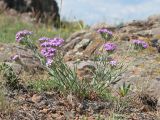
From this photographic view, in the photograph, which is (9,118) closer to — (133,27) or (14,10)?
(133,27)

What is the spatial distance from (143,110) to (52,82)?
105 centimetres

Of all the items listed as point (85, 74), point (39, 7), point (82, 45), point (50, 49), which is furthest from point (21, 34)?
point (39, 7)

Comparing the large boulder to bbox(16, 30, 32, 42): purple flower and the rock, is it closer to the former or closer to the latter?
the rock

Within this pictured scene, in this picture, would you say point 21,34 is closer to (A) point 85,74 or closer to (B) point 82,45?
(A) point 85,74

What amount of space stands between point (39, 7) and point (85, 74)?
1222cm

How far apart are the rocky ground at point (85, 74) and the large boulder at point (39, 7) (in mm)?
7992

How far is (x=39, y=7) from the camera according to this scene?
19.2 metres

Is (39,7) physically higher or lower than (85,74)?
higher

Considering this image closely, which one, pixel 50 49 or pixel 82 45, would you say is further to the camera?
pixel 82 45

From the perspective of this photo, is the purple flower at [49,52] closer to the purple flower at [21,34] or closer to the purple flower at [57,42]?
the purple flower at [57,42]

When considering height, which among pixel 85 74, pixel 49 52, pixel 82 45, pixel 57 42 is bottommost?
pixel 85 74

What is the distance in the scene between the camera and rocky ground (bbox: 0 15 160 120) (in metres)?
5.26

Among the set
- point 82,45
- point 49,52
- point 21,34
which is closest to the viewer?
point 49,52

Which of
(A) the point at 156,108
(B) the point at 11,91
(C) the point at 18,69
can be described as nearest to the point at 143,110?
(A) the point at 156,108
